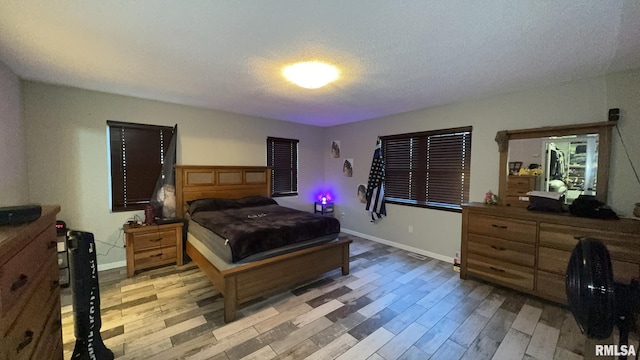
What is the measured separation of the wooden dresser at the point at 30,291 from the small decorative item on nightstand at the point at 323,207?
4.29 meters

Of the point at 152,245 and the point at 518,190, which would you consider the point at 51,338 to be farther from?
the point at 518,190

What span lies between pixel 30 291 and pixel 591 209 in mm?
4170

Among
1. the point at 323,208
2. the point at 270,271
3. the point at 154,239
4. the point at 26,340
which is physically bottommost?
the point at 270,271

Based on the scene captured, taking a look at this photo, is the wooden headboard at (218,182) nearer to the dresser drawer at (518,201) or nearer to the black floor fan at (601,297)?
the dresser drawer at (518,201)

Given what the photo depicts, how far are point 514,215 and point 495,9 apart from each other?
7.16ft

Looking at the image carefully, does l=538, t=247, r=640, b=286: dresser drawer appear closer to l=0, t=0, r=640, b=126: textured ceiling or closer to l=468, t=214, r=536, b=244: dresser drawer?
l=468, t=214, r=536, b=244: dresser drawer

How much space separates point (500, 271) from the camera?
9.29ft

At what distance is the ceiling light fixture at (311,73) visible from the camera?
7.62 ft

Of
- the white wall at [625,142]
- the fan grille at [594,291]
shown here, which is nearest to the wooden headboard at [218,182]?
the fan grille at [594,291]

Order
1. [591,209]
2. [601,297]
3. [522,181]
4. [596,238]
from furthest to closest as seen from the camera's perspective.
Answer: [522,181] → [591,209] → [596,238] → [601,297]

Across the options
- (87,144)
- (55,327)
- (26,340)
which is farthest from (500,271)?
(87,144)

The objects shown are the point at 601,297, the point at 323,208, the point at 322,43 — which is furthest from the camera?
the point at 323,208

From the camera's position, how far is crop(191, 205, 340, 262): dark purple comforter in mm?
2422

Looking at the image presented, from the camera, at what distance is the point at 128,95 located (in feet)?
11.1
